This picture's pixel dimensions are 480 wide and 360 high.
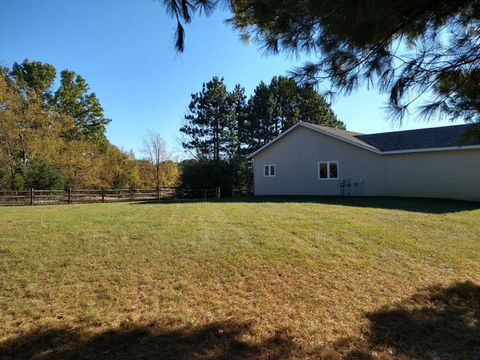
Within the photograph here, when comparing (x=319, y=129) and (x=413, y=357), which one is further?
(x=319, y=129)

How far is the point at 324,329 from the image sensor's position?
138 inches

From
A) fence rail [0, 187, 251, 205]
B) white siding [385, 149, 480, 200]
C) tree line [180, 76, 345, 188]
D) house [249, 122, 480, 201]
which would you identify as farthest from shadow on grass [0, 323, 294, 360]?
tree line [180, 76, 345, 188]

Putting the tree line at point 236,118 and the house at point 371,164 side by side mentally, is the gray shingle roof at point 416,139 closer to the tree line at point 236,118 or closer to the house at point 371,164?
the house at point 371,164

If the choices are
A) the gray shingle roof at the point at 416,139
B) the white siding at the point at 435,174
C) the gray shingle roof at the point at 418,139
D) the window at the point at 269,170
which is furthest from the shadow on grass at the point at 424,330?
the window at the point at 269,170

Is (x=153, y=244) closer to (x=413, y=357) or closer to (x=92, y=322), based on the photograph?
(x=92, y=322)

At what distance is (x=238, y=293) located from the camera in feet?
14.4

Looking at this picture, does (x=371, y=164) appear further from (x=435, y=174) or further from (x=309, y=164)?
(x=309, y=164)

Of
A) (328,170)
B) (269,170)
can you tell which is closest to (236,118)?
(269,170)

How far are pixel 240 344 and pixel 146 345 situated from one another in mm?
914

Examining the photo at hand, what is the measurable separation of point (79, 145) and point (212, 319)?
89.9ft

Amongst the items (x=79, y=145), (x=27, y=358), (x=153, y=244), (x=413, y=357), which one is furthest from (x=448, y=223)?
(x=79, y=145)

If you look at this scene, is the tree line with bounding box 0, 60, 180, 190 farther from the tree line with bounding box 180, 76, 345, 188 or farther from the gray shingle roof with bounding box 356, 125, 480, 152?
the gray shingle roof with bounding box 356, 125, 480, 152

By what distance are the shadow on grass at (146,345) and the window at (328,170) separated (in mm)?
16855

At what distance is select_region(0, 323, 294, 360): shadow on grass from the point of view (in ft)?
9.67
